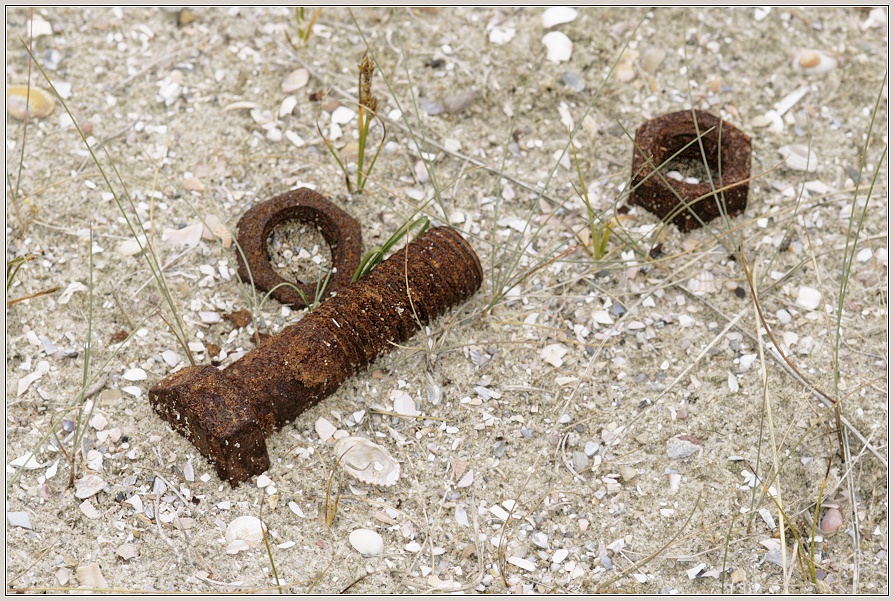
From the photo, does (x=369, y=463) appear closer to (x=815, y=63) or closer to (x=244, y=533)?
(x=244, y=533)

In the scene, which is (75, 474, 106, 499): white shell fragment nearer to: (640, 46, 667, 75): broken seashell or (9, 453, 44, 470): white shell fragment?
(9, 453, 44, 470): white shell fragment

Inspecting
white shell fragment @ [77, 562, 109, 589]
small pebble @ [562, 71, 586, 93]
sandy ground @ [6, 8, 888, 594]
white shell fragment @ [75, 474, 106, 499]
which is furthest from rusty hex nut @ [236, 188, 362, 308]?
small pebble @ [562, 71, 586, 93]

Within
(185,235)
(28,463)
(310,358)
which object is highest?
(185,235)

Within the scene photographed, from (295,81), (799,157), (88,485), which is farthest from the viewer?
(295,81)

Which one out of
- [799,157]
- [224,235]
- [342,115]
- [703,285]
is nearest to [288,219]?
[224,235]

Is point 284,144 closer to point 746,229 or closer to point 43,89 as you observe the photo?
point 43,89

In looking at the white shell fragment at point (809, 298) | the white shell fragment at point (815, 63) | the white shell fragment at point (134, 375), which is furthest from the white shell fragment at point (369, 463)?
the white shell fragment at point (815, 63)

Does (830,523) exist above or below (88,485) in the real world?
below

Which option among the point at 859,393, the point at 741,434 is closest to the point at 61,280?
the point at 741,434
